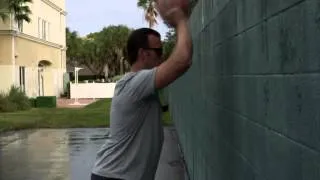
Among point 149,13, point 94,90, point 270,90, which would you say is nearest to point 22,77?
point 149,13

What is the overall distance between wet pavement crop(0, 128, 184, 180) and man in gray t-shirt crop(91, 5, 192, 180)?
7649 millimetres

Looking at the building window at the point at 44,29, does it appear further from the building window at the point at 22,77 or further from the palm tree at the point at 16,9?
the palm tree at the point at 16,9

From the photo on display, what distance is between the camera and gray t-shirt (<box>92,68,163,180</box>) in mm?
3314

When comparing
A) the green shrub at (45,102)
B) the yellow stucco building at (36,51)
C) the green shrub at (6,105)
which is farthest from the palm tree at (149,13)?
the green shrub at (6,105)

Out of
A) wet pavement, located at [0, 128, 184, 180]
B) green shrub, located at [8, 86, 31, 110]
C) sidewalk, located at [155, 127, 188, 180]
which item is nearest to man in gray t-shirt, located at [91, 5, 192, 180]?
sidewalk, located at [155, 127, 188, 180]

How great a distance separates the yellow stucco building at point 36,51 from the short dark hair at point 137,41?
39027mm

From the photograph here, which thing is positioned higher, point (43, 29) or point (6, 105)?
point (43, 29)

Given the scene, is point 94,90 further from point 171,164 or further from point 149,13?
point 171,164

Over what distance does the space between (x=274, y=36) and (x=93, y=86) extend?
58153mm

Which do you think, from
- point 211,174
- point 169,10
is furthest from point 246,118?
point 211,174

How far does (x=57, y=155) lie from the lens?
15945mm

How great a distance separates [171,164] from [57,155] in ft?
14.3

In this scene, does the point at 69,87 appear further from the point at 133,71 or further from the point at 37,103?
the point at 133,71

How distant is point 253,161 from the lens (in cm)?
293
